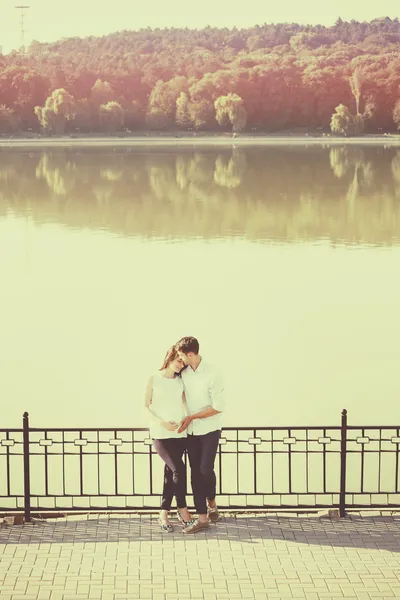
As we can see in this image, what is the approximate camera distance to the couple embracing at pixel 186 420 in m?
7.37

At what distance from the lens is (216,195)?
55.6 metres

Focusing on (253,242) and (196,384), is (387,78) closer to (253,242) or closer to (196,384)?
(253,242)

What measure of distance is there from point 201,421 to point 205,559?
992 mm

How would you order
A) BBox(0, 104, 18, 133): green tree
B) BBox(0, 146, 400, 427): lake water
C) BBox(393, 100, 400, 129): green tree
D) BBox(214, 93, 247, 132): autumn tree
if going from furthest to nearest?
BBox(0, 104, 18, 133): green tree
BBox(214, 93, 247, 132): autumn tree
BBox(393, 100, 400, 129): green tree
BBox(0, 146, 400, 427): lake water

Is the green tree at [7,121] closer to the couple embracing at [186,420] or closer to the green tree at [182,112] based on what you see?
the green tree at [182,112]

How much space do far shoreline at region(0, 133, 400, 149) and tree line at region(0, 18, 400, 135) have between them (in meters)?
1.95

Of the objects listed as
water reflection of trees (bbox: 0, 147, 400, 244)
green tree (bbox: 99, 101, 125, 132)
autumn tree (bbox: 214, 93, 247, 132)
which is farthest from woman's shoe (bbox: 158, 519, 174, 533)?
green tree (bbox: 99, 101, 125, 132)

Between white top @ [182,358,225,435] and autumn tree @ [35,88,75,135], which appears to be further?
autumn tree @ [35,88,75,135]

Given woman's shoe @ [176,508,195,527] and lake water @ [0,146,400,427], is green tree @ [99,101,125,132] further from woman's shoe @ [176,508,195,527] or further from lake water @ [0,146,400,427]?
woman's shoe @ [176,508,195,527]

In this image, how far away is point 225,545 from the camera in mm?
7312

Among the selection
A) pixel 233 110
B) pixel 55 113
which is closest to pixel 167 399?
pixel 233 110

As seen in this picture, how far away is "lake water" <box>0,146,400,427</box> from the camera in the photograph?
53.4 ft

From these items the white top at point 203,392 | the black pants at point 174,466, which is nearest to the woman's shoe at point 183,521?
the black pants at point 174,466

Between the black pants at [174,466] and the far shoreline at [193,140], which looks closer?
the black pants at [174,466]
